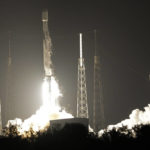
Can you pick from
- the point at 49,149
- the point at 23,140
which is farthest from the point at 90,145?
the point at 23,140

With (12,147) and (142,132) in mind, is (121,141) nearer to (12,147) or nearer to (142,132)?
(142,132)

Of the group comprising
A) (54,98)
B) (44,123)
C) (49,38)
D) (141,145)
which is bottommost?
(141,145)

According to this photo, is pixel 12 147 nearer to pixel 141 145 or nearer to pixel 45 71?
pixel 141 145

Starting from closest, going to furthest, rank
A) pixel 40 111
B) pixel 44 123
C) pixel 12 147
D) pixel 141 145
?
1. pixel 141 145
2. pixel 12 147
3. pixel 44 123
4. pixel 40 111

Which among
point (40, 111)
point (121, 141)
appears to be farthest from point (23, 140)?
point (40, 111)

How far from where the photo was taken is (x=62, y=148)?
18953 mm

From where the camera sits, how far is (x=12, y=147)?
19531 millimetres

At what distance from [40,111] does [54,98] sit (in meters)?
3.41

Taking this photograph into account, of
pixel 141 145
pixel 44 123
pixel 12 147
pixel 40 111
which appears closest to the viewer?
pixel 141 145

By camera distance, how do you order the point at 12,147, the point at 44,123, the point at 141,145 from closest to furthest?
the point at 141,145 → the point at 12,147 → the point at 44,123

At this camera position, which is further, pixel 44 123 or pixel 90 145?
pixel 44 123

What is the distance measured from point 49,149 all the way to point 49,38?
4025cm

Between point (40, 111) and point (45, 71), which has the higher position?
point (45, 71)

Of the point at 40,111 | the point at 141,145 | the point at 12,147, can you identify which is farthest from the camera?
the point at 40,111
